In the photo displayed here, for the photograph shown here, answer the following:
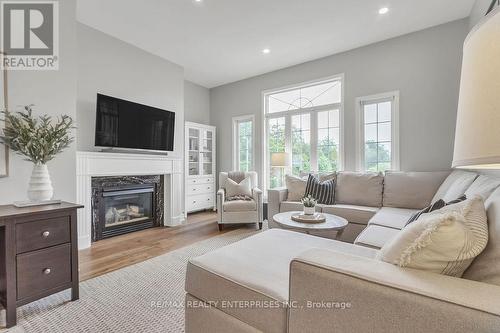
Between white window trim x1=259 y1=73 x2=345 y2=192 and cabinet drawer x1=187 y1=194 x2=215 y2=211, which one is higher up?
white window trim x1=259 y1=73 x2=345 y2=192

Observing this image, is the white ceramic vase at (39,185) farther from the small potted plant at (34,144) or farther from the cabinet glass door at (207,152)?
the cabinet glass door at (207,152)

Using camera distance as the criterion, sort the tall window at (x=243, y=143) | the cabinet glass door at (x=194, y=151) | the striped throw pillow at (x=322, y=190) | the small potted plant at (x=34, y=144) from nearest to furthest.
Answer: the small potted plant at (x=34, y=144), the striped throw pillow at (x=322, y=190), the cabinet glass door at (x=194, y=151), the tall window at (x=243, y=143)

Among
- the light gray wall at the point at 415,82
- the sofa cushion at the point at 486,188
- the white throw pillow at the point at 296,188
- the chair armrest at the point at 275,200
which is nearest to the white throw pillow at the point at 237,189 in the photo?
the chair armrest at the point at 275,200

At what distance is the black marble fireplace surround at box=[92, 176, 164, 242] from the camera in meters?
3.18

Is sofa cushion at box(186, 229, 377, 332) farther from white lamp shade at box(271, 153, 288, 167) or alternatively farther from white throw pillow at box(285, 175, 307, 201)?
white lamp shade at box(271, 153, 288, 167)

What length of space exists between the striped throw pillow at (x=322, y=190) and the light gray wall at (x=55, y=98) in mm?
2837

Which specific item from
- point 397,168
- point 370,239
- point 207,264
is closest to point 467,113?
point 207,264

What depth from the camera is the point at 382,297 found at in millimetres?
742

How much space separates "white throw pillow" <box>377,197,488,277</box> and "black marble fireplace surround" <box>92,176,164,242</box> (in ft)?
11.2

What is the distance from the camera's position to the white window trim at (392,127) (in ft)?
11.4

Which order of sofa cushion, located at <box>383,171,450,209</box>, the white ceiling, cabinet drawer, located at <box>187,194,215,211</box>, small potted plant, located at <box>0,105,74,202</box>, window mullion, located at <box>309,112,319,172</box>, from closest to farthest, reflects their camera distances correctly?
1. small potted plant, located at <box>0,105,74,202</box>
2. the white ceiling
3. sofa cushion, located at <box>383,171,450,209</box>
4. window mullion, located at <box>309,112,319,172</box>
5. cabinet drawer, located at <box>187,194,215,211</box>

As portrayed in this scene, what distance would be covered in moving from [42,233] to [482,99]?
236 cm

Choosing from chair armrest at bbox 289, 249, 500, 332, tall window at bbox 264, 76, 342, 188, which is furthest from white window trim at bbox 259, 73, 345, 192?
chair armrest at bbox 289, 249, 500, 332

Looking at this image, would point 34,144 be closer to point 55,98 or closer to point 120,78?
point 55,98
